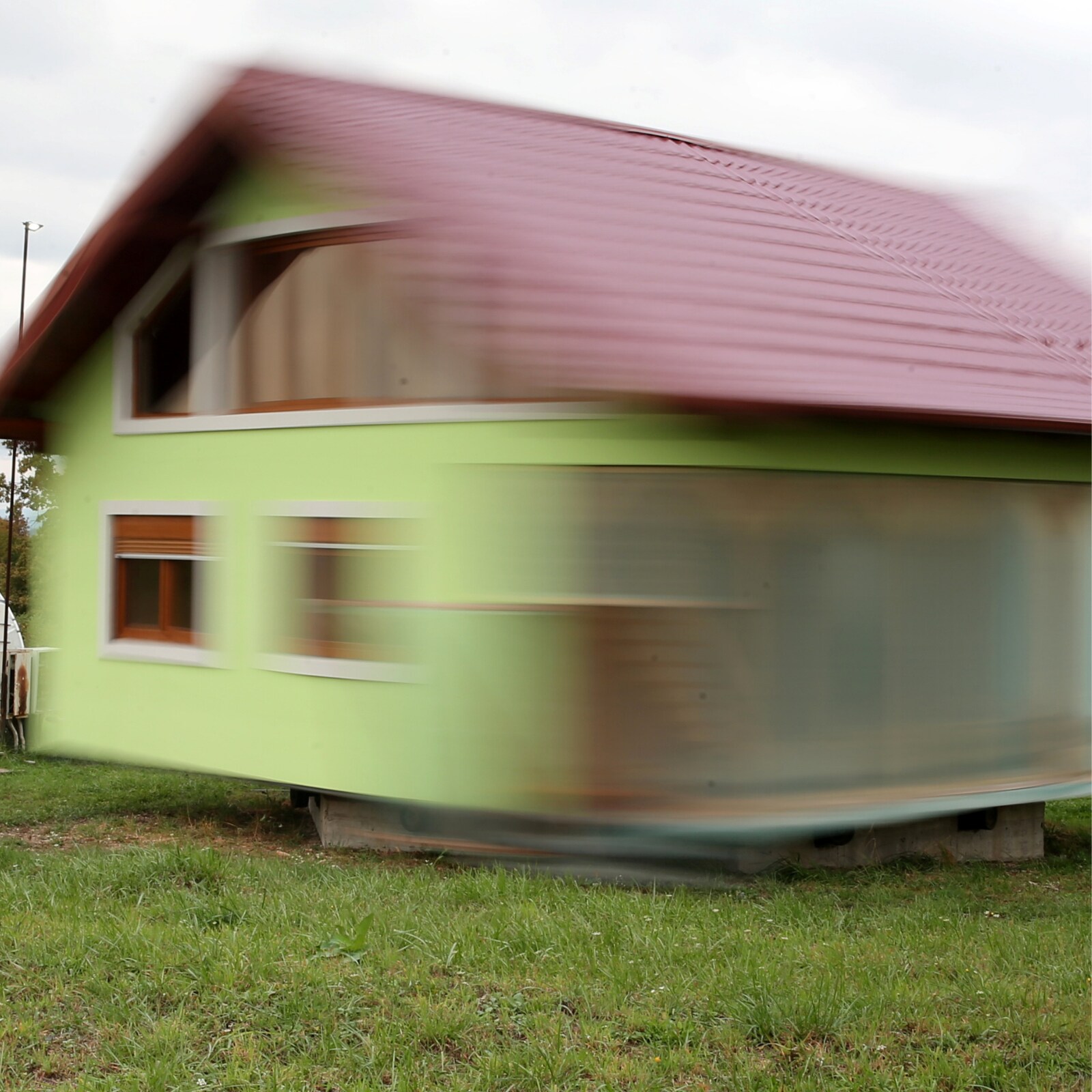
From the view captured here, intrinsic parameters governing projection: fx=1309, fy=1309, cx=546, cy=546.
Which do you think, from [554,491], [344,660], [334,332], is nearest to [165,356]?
[334,332]

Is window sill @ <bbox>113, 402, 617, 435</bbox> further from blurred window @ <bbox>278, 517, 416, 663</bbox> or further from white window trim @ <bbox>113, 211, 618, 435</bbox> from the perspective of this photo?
blurred window @ <bbox>278, 517, 416, 663</bbox>

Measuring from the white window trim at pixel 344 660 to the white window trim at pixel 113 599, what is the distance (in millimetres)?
710

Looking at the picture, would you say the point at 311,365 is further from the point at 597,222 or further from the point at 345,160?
the point at 597,222

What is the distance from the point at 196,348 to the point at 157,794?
5817 mm

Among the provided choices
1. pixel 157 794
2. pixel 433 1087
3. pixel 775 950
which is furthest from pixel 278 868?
pixel 157 794

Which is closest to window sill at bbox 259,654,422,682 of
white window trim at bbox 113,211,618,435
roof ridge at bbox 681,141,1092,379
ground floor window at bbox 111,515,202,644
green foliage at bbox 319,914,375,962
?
ground floor window at bbox 111,515,202,644

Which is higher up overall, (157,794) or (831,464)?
(831,464)

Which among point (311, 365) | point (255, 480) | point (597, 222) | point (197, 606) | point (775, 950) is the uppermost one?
point (597, 222)

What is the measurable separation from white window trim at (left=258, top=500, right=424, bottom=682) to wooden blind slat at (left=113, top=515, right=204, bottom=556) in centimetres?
96

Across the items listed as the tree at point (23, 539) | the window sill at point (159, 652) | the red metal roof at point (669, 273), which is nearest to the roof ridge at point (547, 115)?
the red metal roof at point (669, 273)

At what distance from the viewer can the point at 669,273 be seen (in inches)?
333

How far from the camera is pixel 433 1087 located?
14.0 feet

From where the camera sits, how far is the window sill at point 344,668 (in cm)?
966

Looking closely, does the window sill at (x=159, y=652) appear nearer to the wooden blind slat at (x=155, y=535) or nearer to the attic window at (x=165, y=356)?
the wooden blind slat at (x=155, y=535)
